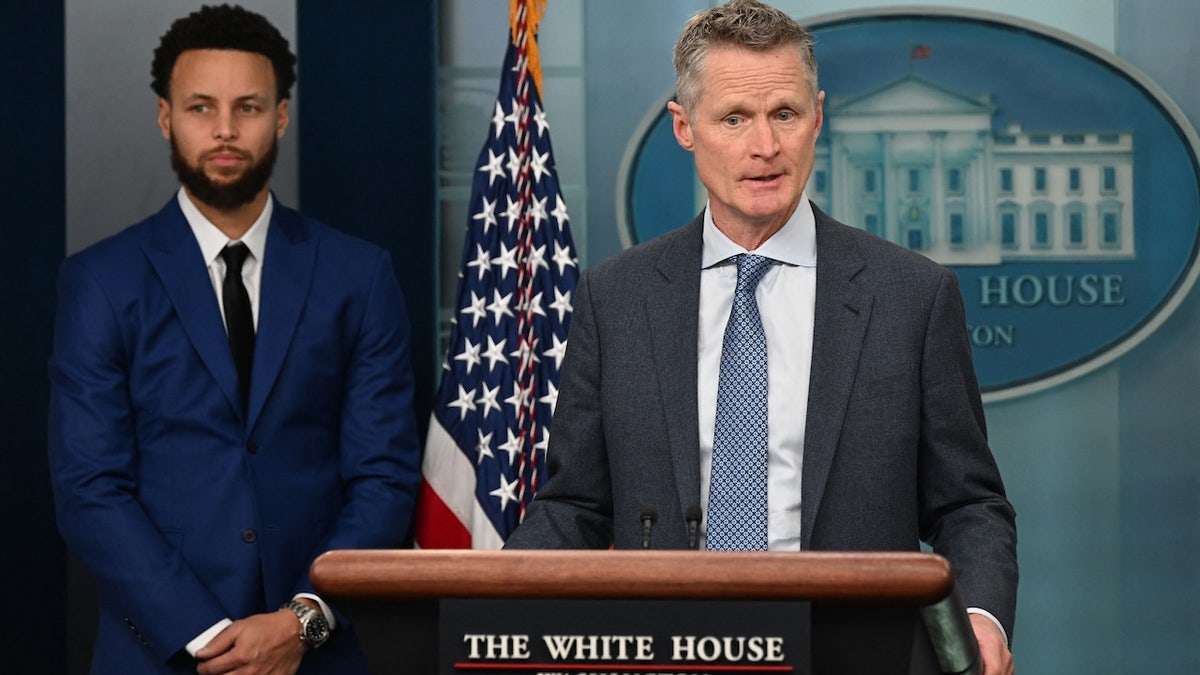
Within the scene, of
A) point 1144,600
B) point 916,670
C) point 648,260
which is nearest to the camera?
point 916,670

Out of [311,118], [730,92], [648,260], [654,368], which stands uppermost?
[311,118]

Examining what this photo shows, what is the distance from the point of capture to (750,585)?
1.23m

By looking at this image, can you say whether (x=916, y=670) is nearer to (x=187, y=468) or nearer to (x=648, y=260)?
(x=648, y=260)

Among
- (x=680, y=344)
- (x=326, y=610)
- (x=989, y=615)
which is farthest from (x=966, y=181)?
(x=989, y=615)

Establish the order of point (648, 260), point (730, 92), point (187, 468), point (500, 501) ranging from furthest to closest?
point (500, 501), point (187, 468), point (648, 260), point (730, 92)

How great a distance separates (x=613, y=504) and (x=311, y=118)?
7.13 ft

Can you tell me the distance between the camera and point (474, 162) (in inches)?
159

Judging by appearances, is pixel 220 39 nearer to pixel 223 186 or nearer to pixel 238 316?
pixel 223 186

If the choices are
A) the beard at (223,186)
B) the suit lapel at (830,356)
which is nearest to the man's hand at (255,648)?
the beard at (223,186)

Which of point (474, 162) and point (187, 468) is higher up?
point (474, 162)

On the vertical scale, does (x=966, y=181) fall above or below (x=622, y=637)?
above

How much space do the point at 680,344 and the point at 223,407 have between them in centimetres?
138

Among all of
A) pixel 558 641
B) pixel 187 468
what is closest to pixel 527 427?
pixel 187 468

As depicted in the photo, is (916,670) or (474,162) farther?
(474,162)
